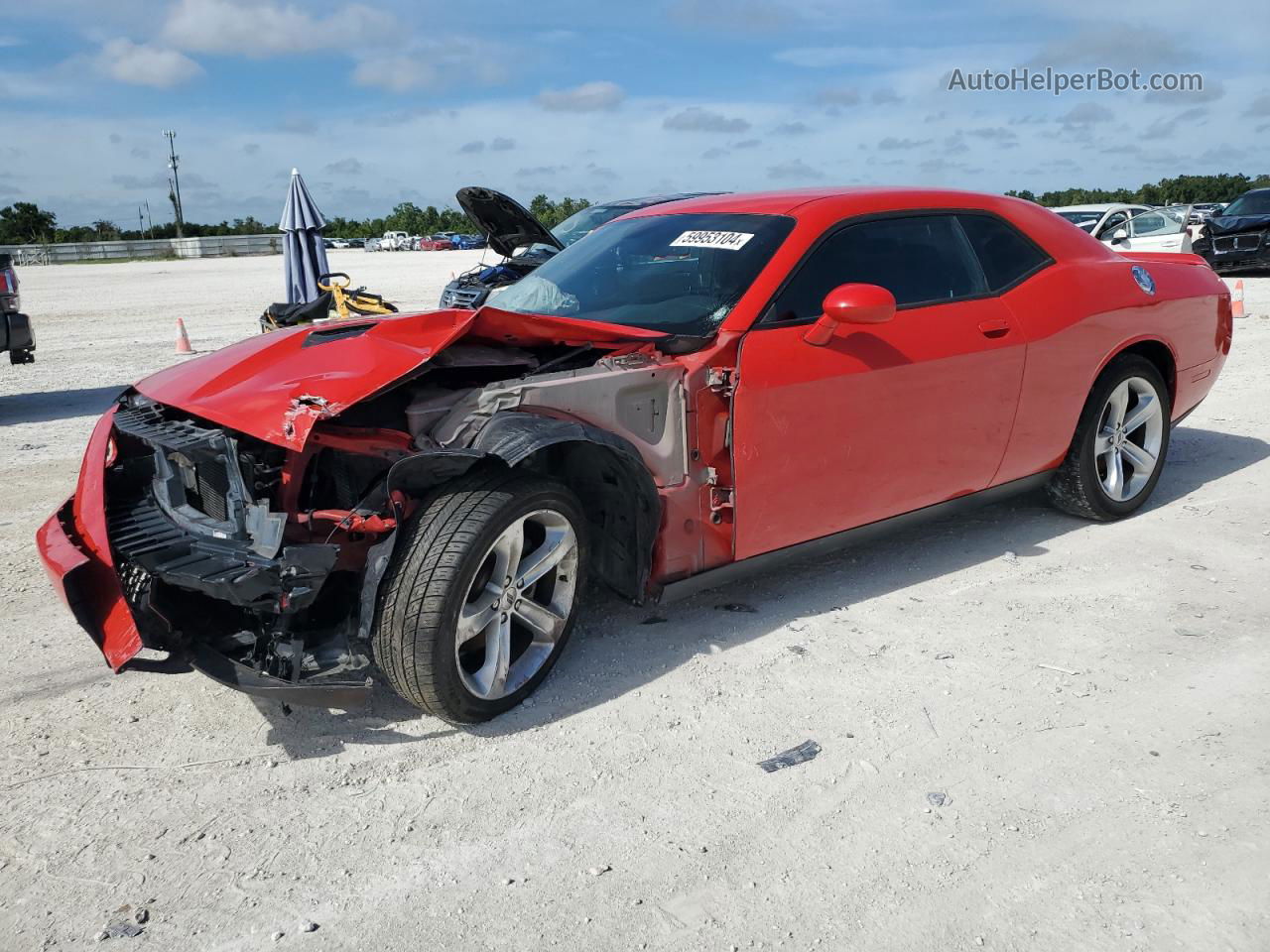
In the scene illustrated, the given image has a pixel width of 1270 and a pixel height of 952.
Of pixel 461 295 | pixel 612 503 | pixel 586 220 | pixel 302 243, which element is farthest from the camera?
pixel 302 243

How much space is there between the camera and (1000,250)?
456 centimetres

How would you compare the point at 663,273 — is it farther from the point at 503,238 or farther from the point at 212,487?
the point at 503,238

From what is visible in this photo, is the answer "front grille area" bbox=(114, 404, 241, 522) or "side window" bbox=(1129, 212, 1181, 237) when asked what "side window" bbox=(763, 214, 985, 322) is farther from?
"side window" bbox=(1129, 212, 1181, 237)

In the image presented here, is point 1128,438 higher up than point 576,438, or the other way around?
point 576,438

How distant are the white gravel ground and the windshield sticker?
1419 mm

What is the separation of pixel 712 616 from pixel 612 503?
2.56 feet

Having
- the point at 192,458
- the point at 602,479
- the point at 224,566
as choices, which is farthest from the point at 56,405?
the point at 602,479

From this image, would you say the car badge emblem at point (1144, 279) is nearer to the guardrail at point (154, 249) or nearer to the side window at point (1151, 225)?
the side window at point (1151, 225)

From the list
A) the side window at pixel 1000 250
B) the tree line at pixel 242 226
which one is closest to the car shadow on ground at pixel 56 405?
the side window at pixel 1000 250

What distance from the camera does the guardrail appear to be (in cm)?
5359

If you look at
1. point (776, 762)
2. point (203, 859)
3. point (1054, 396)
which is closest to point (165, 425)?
point (203, 859)

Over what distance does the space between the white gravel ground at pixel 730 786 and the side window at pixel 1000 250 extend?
1304 mm

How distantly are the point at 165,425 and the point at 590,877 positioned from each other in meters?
2.09

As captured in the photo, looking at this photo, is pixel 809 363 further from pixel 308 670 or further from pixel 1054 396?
pixel 308 670
